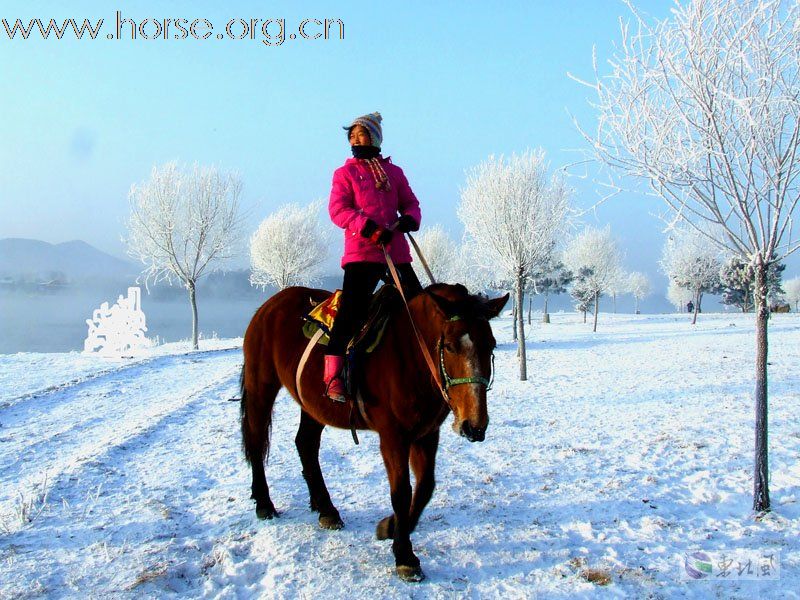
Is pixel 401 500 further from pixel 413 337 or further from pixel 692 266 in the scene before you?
pixel 692 266

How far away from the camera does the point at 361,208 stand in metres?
4.02

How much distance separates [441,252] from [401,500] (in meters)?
35.8

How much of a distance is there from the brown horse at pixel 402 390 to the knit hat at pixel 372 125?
4.88 feet

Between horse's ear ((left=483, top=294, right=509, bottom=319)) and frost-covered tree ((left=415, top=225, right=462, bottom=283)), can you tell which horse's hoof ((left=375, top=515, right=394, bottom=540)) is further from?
frost-covered tree ((left=415, top=225, right=462, bottom=283))

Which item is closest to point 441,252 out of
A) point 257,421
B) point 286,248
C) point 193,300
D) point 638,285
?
point 286,248

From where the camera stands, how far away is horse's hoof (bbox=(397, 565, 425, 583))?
3.44 meters

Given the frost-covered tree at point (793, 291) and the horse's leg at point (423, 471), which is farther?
the frost-covered tree at point (793, 291)

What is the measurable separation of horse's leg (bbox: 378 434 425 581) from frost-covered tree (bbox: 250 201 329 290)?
3127 centimetres

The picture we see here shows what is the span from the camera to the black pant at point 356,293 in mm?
3830

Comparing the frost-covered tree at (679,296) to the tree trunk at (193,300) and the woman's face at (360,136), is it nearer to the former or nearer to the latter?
the tree trunk at (193,300)

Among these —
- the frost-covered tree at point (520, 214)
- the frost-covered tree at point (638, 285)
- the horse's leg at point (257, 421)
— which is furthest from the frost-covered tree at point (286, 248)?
the frost-covered tree at point (638, 285)

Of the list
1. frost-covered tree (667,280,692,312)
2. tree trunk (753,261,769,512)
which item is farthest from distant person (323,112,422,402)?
frost-covered tree (667,280,692,312)

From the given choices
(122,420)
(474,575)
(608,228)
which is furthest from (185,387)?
(608,228)

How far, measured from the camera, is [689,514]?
450 centimetres
